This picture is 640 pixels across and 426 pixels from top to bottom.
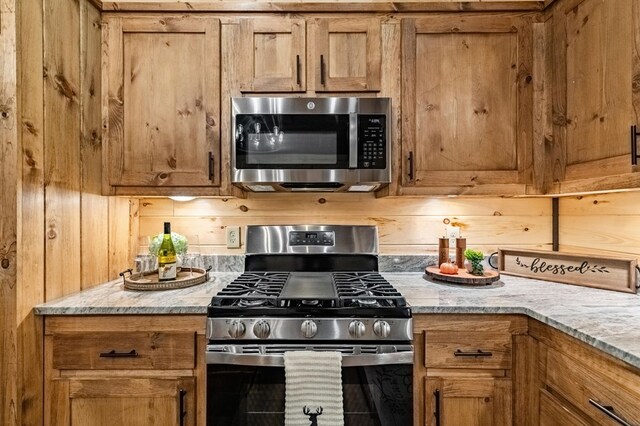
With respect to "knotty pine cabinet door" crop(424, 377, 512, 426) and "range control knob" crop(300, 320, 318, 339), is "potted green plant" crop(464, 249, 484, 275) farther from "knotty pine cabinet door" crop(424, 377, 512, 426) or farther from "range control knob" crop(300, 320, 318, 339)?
"range control knob" crop(300, 320, 318, 339)

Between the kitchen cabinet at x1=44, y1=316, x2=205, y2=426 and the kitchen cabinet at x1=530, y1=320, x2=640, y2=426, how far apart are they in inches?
48.8

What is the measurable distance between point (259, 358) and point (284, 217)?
0.86 m

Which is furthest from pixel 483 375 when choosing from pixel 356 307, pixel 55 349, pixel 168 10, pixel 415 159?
pixel 168 10

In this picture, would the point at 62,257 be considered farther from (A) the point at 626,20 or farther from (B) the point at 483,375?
(A) the point at 626,20

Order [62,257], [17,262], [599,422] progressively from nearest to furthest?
1. [599,422]
2. [17,262]
3. [62,257]

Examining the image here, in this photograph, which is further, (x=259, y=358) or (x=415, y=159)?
(x=415, y=159)

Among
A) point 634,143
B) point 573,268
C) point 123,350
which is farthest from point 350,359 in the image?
point 634,143

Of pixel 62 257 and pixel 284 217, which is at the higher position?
pixel 284 217

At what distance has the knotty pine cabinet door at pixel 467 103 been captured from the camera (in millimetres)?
1658

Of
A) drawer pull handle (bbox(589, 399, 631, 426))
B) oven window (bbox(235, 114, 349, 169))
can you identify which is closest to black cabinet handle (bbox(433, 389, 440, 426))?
drawer pull handle (bbox(589, 399, 631, 426))

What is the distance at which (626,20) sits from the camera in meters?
1.29

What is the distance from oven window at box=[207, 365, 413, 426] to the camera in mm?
1287

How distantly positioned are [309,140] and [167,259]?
88 cm

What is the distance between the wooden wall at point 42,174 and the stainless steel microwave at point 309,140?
68 cm
